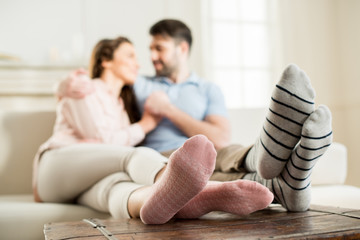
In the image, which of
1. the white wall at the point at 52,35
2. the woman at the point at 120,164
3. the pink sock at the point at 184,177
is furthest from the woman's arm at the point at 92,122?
the white wall at the point at 52,35

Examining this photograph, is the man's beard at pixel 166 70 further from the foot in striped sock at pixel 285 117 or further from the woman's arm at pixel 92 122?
the foot in striped sock at pixel 285 117

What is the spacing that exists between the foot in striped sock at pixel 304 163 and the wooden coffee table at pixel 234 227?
3cm

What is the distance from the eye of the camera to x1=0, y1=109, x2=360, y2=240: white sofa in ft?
3.83

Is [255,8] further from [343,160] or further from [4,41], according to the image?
[343,160]

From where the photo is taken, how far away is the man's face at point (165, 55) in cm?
183

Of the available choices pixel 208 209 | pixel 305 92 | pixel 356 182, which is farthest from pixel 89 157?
pixel 356 182

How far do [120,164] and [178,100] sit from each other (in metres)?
0.65

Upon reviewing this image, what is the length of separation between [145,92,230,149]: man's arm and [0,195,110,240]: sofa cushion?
543 mm

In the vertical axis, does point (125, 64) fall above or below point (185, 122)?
above

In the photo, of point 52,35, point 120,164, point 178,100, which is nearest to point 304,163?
point 120,164

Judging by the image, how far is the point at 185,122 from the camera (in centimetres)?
160

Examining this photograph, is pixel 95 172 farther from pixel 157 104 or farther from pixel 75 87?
pixel 157 104

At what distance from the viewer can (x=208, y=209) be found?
30.1 inches

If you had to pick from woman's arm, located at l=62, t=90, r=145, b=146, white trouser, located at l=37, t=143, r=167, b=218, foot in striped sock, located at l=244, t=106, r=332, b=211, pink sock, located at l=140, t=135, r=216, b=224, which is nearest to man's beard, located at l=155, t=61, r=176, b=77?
woman's arm, located at l=62, t=90, r=145, b=146
